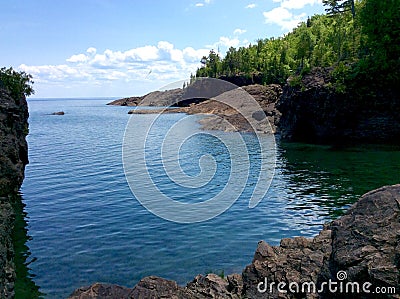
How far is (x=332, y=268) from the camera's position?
11.4m

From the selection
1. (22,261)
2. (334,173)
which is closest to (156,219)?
(22,261)

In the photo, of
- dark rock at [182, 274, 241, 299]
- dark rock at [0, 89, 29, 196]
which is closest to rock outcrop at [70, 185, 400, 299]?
dark rock at [182, 274, 241, 299]

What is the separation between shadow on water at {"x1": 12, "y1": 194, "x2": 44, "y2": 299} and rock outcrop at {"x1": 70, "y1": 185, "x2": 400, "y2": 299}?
7275 mm

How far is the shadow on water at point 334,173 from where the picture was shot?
105ft

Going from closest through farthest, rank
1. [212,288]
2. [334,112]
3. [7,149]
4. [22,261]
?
[212,288], [22,261], [7,149], [334,112]

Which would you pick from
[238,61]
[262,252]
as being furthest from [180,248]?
[238,61]

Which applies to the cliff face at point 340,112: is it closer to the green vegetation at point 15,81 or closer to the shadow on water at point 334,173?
the shadow on water at point 334,173

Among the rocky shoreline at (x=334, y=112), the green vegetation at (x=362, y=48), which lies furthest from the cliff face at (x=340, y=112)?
the green vegetation at (x=362, y=48)

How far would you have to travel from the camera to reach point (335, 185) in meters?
36.8

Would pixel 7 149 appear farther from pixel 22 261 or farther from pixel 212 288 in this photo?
pixel 212 288

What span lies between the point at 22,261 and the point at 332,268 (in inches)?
712

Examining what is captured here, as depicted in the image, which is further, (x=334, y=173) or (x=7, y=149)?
(x=334, y=173)

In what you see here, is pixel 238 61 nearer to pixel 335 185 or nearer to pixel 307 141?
pixel 307 141

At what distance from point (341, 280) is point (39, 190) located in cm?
3352
